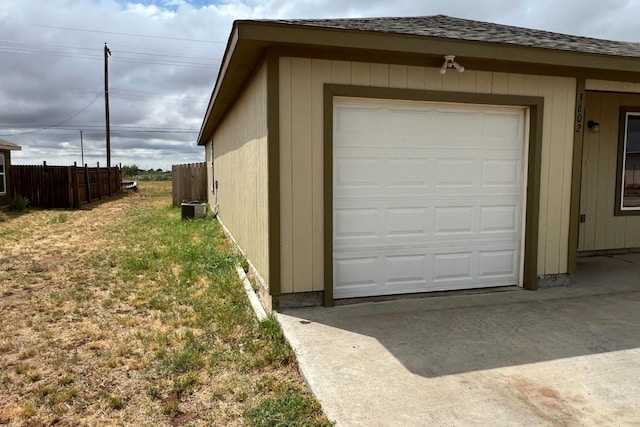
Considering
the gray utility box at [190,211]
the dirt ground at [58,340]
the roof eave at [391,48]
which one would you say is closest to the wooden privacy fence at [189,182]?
the gray utility box at [190,211]

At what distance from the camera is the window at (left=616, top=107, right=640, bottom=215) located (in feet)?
23.6

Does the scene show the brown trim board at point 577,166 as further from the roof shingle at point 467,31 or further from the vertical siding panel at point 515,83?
the vertical siding panel at point 515,83

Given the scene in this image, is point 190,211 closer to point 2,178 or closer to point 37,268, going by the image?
point 37,268

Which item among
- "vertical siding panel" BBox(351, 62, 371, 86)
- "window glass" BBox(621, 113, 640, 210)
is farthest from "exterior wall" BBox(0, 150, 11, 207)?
"window glass" BBox(621, 113, 640, 210)

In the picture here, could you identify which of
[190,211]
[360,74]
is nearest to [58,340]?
[360,74]

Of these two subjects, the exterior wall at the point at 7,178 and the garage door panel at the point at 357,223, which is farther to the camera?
the exterior wall at the point at 7,178

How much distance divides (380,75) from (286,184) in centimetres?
144

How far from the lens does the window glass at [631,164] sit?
7277mm

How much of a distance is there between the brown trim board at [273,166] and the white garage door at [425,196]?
0.62m

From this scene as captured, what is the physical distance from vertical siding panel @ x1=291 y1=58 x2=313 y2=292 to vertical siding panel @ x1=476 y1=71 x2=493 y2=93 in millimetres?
1855

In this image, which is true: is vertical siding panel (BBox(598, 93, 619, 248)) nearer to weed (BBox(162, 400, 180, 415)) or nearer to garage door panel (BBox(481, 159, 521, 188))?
garage door panel (BBox(481, 159, 521, 188))

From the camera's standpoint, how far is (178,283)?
5.93 m

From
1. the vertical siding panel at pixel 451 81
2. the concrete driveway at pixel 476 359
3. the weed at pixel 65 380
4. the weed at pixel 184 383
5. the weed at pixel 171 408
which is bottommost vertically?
the weed at pixel 65 380

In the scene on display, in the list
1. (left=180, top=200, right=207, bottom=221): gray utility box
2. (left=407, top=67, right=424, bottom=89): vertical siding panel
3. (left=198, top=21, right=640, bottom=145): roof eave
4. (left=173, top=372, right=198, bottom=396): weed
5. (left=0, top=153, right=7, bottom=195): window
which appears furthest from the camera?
(left=0, top=153, right=7, bottom=195): window
